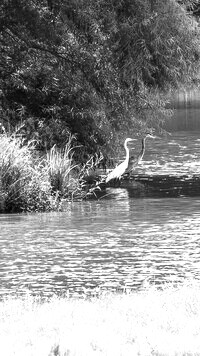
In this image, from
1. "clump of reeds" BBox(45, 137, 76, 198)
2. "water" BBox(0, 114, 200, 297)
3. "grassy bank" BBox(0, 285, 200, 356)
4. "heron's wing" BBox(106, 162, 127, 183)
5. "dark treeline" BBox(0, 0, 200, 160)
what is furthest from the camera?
"heron's wing" BBox(106, 162, 127, 183)

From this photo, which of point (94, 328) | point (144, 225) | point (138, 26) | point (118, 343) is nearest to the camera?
point (118, 343)

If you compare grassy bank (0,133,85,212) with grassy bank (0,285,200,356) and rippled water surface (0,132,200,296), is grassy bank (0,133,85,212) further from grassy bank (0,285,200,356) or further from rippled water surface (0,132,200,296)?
grassy bank (0,285,200,356)

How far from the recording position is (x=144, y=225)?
15219 mm

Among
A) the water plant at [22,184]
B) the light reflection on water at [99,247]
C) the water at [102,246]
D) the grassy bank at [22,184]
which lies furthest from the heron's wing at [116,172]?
the water plant at [22,184]

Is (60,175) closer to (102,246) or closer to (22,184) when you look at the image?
(22,184)

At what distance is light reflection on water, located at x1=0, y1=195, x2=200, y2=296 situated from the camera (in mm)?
10375

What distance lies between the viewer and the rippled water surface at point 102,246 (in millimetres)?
10352

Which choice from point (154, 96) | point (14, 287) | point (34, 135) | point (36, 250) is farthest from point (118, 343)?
point (154, 96)

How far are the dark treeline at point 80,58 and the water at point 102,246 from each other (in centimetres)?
245

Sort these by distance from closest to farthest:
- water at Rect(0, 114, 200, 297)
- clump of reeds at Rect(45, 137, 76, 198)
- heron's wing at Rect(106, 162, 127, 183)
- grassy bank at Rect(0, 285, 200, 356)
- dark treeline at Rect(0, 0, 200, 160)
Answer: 1. grassy bank at Rect(0, 285, 200, 356)
2. water at Rect(0, 114, 200, 297)
3. clump of reeds at Rect(45, 137, 76, 198)
4. dark treeline at Rect(0, 0, 200, 160)
5. heron's wing at Rect(106, 162, 127, 183)

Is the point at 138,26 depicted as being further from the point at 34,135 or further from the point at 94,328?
the point at 94,328

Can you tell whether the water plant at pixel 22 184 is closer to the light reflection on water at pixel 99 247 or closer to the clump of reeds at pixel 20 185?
the clump of reeds at pixel 20 185

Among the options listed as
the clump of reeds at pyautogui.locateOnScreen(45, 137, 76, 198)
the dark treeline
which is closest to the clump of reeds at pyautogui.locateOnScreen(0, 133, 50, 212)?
the clump of reeds at pyautogui.locateOnScreen(45, 137, 76, 198)

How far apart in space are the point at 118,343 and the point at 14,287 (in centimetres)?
380
